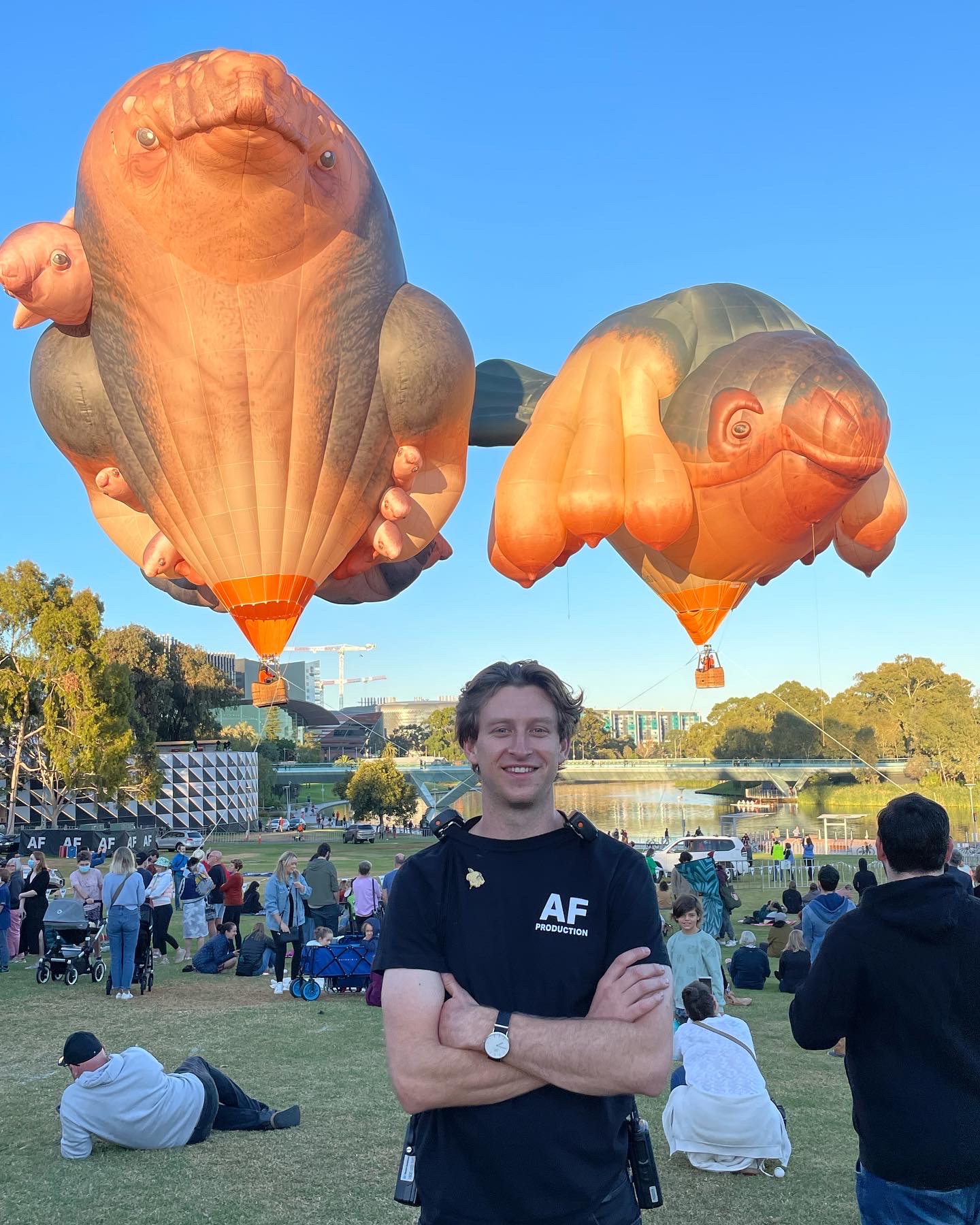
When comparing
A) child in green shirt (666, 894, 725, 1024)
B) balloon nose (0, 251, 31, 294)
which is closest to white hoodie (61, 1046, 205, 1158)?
child in green shirt (666, 894, 725, 1024)

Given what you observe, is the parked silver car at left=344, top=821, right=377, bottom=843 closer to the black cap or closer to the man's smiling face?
the black cap

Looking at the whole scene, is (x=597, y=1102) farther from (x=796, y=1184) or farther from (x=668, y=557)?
(x=668, y=557)

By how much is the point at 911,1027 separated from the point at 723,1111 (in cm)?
237

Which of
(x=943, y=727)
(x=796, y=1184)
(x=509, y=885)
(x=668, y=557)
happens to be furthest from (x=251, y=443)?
(x=943, y=727)

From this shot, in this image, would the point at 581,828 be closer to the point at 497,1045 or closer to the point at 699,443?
the point at 497,1045

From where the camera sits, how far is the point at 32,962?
10.6 metres

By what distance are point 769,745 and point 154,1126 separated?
219ft

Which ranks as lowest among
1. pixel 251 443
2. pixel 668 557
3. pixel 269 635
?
pixel 269 635

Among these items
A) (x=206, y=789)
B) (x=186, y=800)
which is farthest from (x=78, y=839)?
(x=206, y=789)

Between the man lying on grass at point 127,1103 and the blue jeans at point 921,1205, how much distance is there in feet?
10.9

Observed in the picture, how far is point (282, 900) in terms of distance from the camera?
9.05 meters

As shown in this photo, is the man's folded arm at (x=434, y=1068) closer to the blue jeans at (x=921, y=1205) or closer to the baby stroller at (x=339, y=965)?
the blue jeans at (x=921, y=1205)

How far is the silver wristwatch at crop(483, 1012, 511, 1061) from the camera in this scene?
A: 1.80 m

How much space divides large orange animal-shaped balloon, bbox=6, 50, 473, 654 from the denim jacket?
2101 mm
